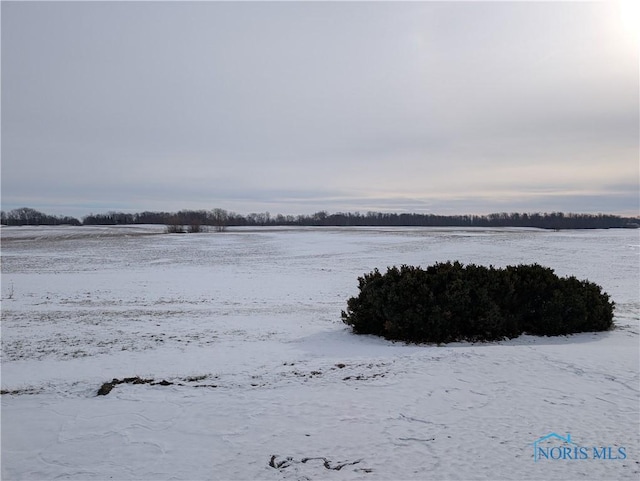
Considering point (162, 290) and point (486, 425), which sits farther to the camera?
point (162, 290)

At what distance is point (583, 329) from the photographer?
349 inches

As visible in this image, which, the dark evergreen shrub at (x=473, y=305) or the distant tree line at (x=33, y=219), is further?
the distant tree line at (x=33, y=219)

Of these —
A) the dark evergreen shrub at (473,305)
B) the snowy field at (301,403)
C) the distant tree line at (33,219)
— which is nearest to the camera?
the snowy field at (301,403)

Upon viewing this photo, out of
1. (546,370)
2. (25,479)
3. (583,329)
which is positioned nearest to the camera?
(25,479)

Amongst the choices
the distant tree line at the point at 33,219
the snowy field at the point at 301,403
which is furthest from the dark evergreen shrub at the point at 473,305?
the distant tree line at the point at 33,219

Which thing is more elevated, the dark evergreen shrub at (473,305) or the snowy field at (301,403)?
the dark evergreen shrub at (473,305)

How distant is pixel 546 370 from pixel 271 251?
1256 inches

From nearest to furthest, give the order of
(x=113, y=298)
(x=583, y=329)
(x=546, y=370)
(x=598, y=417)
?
(x=598, y=417) → (x=546, y=370) → (x=583, y=329) → (x=113, y=298)

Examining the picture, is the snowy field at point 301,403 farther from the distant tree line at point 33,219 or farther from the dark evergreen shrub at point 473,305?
the distant tree line at point 33,219

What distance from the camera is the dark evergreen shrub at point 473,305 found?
27.2ft

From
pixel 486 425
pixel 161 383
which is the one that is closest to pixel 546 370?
pixel 486 425

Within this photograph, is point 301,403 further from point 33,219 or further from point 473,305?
point 33,219

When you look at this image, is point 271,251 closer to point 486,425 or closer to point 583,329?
point 583,329

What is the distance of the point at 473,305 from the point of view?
8.40m
